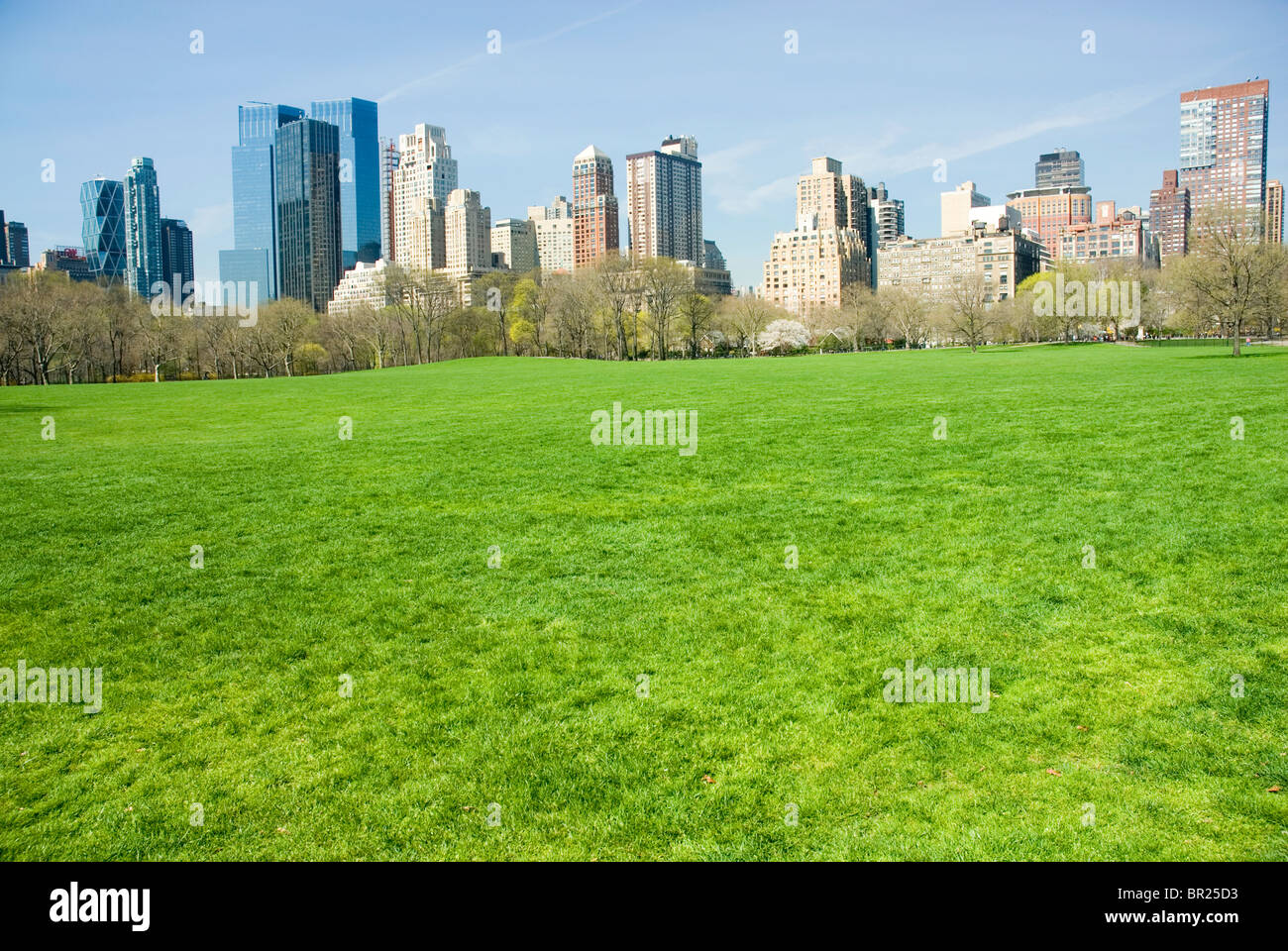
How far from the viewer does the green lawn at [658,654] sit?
582 cm

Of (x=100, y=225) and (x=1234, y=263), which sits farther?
(x=100, y=225)

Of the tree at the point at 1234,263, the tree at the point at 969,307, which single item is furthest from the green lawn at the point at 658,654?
the tree at the point at 969,307

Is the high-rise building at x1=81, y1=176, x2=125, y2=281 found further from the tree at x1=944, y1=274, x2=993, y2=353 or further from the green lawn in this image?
the green lawn

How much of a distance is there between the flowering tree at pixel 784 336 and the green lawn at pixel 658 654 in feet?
423

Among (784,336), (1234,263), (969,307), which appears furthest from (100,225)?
(1234,263)

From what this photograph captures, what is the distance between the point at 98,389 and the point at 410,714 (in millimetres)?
54845

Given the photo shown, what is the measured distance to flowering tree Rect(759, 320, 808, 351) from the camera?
14538cm

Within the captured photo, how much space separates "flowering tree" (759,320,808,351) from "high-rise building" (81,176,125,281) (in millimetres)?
124979

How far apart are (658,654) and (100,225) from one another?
7978 inches

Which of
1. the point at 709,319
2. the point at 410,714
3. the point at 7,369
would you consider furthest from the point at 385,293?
the point at 410,714

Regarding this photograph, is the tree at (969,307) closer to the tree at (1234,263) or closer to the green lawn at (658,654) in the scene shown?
the tree at (1234,263)

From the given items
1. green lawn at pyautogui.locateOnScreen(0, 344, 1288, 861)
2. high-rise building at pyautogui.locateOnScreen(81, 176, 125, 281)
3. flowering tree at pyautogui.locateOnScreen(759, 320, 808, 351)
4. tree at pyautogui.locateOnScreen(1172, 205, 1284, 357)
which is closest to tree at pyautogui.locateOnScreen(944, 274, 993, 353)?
flowering tree at pyautogui.locateOnScreen(759, 320, 808, 351)

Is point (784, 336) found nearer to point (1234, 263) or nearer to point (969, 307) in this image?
point (969, 307)

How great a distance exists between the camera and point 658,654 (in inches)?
336
